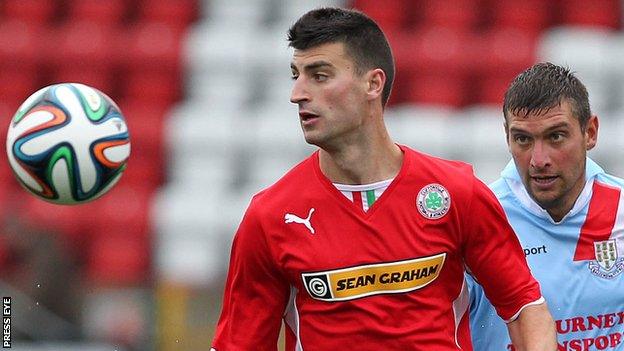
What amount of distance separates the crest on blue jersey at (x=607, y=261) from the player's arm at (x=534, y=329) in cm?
51

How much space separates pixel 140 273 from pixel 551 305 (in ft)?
18.8

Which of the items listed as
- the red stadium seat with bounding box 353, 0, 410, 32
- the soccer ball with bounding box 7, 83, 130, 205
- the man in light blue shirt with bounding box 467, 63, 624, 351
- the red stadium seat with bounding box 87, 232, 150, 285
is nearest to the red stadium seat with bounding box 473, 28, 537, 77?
the red stadium seat with bounding box 353, 0, 410, 32

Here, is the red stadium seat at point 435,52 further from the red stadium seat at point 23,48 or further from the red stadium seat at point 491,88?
the red stadium seat at point 23,48

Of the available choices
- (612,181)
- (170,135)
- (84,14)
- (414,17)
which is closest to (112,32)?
(84,14)

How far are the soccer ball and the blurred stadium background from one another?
370 centimetres

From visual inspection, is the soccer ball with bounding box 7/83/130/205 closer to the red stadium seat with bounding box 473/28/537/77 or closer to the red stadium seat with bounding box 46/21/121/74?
the red stadium seat with bounding box 473/28/537/77

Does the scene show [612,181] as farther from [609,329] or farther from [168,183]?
[168,183]

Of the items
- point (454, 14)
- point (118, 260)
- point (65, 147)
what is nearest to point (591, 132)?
point (65, 147)

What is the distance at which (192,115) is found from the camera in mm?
11031

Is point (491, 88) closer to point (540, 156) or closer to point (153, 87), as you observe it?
point (153, 87)

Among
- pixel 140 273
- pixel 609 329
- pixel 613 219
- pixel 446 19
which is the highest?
pixel 446 19

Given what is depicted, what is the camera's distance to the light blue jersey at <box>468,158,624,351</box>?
4.49 metres

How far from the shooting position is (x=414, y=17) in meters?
11.4

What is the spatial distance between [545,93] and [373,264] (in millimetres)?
922
